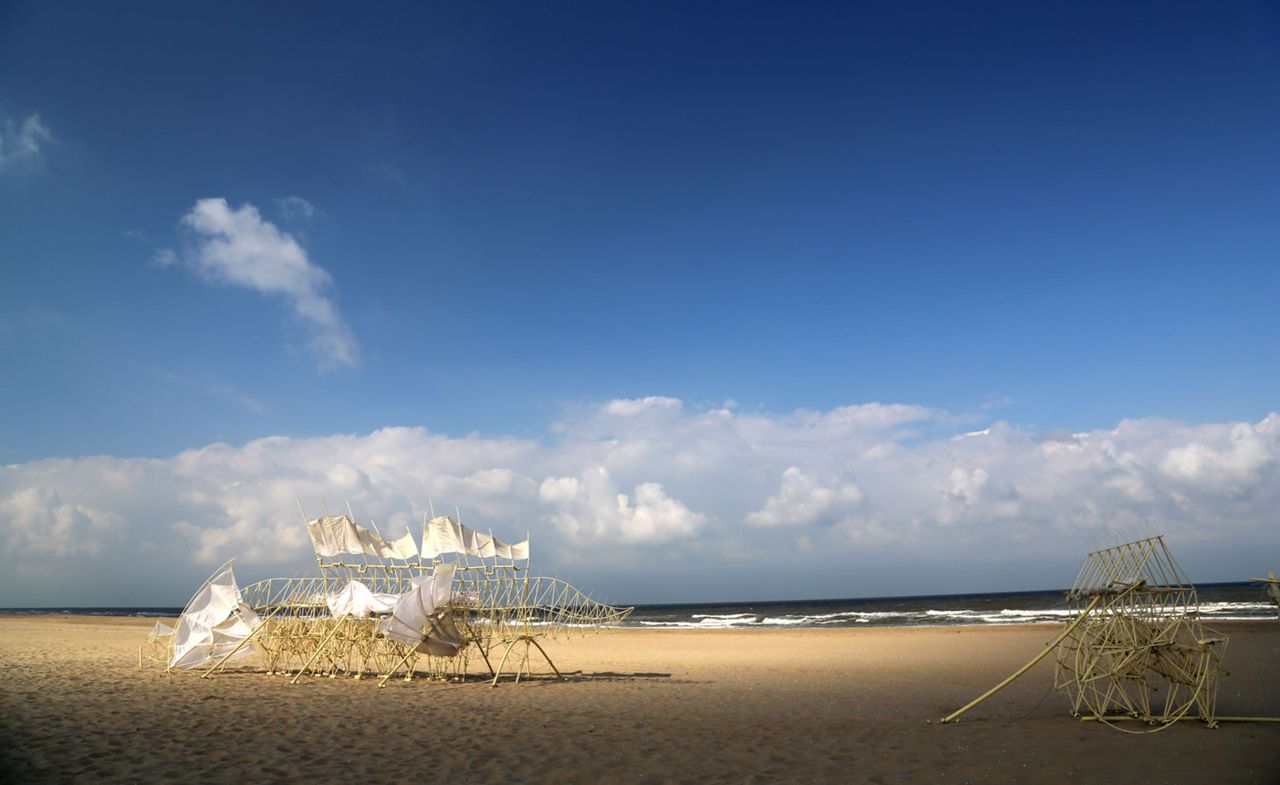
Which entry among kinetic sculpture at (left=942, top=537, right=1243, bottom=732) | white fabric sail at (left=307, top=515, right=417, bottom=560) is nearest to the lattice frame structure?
kinetic sculpture at (left=942, top=537, right=1243, bottom=732)

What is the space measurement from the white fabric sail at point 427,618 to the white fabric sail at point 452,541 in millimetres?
1874

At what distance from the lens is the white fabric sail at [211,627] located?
1570 cm

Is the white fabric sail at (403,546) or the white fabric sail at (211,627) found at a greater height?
the white fabric sail at (403,546)

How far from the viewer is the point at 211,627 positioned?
51.5ft

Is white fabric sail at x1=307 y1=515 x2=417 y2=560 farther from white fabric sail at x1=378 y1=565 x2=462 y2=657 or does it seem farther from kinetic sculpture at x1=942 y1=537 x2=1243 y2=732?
kinetic sculpture at x1=942 y1=537 x2=1243 y2=732

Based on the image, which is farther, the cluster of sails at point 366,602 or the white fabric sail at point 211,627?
the white fabric sail at point 211,627

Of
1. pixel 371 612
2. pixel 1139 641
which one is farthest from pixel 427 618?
pixel 1139 641

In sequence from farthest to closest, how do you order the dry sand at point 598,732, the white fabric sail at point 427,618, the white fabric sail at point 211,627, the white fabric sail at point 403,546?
the white fabric sail at point 403,546
the white fabric sail at point 211,627
the white fabric sail at point 427,618
the dry sand at point 598,732

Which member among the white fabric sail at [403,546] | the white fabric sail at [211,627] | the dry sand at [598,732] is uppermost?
the white fabric sail at [403,546]

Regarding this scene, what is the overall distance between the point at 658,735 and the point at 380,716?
14.2ft

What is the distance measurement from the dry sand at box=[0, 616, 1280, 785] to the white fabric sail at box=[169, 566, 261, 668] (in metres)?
0.81

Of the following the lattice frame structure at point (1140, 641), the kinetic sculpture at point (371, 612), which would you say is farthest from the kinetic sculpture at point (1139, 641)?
the kinetic sculpture at point (371, 612)

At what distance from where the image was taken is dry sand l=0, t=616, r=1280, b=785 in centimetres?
749

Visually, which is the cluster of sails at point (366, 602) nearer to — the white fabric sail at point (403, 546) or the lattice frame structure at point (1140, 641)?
the white fabric sail at point (403, 546)
